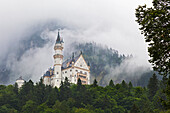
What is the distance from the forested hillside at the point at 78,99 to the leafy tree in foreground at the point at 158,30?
5997 centimetres

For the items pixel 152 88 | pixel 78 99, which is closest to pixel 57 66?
pixel 78 99

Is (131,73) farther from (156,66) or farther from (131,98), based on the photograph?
(156,66)

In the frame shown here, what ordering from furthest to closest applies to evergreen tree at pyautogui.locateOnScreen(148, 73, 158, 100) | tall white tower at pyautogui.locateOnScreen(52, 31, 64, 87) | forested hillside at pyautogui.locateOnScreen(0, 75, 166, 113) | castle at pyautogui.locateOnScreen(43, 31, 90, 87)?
tall white tower at pyautogui.locateOnScreen(52, 31, 64, 87) → castle at pyautogui.locateOnScreen(43, 31, 90, 87) → evergreen tree at pyautogui.locateOnScreen(148, 73, 158, 100) → forested hillside at pyautogui.locateOnScreen(0, 75, 166, 113)

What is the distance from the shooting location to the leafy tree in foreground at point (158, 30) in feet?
68.2

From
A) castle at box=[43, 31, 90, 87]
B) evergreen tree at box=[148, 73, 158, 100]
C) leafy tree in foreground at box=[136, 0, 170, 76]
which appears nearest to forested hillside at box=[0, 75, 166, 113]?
evergreen tree at box=[148, 73, 158, 100]

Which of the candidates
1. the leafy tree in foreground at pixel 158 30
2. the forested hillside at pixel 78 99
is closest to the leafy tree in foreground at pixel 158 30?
the leafy tree in foreground at pixel 158 30

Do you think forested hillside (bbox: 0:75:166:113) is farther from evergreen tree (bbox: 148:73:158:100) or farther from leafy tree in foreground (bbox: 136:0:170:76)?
leafy tree in foreground (bbox: 136:0:170:76)

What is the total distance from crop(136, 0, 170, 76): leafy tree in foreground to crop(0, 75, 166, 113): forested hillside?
60.0 meters

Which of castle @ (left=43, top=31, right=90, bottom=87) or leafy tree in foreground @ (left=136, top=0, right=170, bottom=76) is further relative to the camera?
castle @ (left=43, top=31, right=90, bottom=87)

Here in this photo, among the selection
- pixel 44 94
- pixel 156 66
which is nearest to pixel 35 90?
pixel 44 94

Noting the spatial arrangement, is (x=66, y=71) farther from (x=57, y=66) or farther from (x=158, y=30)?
(x=158, y=30)

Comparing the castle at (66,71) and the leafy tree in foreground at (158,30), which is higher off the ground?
the castle at (66,71)

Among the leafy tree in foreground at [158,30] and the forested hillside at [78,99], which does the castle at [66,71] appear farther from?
the leafy tree in foreground at [158,30]

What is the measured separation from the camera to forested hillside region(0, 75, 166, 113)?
83.5 m
